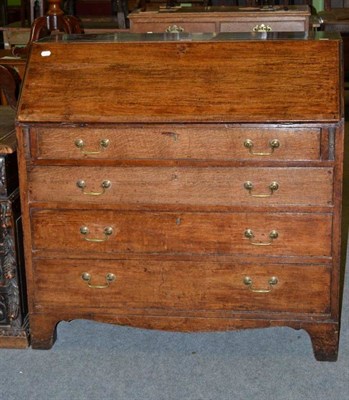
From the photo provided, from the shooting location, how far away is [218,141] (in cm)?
287

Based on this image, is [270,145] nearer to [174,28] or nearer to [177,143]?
[177,143]

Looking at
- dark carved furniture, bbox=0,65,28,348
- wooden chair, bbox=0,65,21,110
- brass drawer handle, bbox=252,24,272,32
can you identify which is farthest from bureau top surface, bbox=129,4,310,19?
dark carved furniture, bbox=0,65,28,348

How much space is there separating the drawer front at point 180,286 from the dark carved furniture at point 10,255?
0.09m

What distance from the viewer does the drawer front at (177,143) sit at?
9.32ft

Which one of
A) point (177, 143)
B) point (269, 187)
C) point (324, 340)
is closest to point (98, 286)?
point (177, 143)

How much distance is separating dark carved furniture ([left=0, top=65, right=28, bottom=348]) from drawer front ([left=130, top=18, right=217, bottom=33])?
219 cm

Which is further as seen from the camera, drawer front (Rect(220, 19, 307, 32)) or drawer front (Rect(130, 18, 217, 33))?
drawer front (Rect(130, 18, 217, 33))

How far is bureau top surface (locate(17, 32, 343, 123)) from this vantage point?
2.84m

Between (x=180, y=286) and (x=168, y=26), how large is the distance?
268 cm

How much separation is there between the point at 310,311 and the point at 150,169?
2.53ft

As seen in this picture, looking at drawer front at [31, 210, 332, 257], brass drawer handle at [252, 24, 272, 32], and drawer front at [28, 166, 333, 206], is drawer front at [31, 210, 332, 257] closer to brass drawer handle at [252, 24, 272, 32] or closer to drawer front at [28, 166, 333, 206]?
drawer front at [28, 166, 333, 206]

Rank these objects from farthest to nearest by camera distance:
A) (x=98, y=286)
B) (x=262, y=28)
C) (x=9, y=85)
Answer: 1. (x=262, y=28)
2. (x=9, y=85)
3. (x=98, y=286)

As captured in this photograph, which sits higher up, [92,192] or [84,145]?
[84,145]

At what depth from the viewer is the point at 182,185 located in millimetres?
2934
